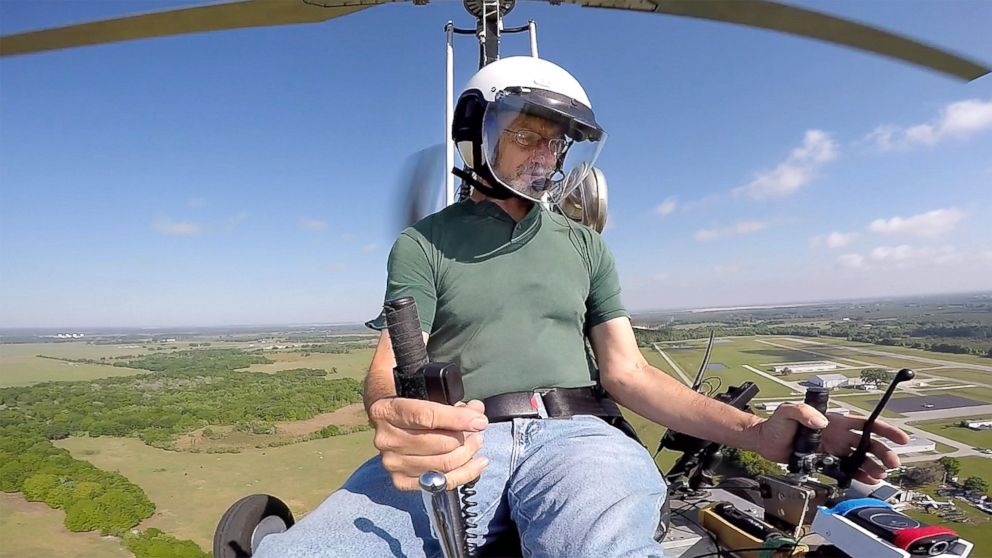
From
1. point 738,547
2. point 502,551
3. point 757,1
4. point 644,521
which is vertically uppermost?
point 757,1

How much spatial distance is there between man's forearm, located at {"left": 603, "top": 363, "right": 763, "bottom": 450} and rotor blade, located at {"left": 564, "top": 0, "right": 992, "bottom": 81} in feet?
7.47

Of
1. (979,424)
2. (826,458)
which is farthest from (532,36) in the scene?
(979,424)

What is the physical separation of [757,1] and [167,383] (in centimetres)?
1712

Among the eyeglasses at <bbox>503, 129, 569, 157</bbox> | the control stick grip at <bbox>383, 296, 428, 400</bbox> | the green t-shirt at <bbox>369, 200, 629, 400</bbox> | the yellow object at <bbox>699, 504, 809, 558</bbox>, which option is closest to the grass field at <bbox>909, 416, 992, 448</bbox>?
the yellow object at <bbox>699, 504, 809, 558</bbox>

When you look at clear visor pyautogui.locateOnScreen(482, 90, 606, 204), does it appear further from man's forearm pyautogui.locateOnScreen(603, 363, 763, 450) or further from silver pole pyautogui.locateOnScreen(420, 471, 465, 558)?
silver pole pyautogui.locateOnScreen(420, 471, 465, 558)

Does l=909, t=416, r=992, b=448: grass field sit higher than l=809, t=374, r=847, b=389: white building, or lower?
lower

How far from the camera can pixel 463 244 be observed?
159 cm

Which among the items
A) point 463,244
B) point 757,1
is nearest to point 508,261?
point 463,244

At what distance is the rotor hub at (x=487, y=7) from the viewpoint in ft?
10.6

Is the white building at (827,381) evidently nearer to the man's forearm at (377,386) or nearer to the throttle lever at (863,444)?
the throttle lever at (863,444)

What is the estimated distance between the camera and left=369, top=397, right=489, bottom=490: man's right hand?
29.4 inches

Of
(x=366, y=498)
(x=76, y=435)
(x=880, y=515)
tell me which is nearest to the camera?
(x=366, y=498)

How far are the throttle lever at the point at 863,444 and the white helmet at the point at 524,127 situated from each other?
1.16 metres

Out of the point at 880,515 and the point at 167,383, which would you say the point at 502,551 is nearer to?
the point at 880,515
